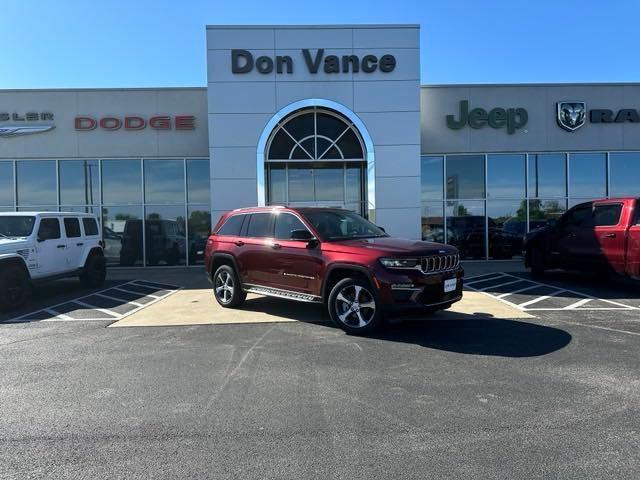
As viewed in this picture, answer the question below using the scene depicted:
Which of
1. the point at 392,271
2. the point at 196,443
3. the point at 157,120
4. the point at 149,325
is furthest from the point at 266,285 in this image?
the point at 157,120

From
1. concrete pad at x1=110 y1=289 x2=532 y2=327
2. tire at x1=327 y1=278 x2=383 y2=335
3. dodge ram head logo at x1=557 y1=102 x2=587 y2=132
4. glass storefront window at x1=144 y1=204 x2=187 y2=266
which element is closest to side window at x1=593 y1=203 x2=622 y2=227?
concrete pad at x1=110 y1=289 x2=532 y2=327

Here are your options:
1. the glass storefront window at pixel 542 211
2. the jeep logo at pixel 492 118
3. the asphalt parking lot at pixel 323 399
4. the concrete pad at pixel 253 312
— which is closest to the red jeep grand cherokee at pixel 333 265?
the concrete pad at pixel 253 312

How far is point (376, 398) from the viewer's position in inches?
175

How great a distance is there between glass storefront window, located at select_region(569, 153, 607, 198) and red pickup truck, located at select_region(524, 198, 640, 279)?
6407mm

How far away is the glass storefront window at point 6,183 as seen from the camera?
16797 millimetres

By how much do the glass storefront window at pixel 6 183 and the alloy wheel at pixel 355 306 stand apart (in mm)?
15048

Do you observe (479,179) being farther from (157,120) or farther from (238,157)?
(157,120)

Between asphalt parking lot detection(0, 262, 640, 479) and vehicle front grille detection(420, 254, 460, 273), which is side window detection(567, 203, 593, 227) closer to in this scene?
asphalt parking lot detection(0, 262, 640, 479)

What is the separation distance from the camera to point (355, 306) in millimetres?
6770

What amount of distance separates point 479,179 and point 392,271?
11981 millimetres

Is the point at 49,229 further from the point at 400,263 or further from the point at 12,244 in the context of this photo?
the point at 400,263

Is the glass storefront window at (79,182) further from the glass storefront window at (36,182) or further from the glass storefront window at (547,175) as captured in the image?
the glass storefront window at (547,175)

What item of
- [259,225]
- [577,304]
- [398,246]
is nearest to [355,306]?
[398,246]

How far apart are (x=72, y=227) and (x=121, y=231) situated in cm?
576
